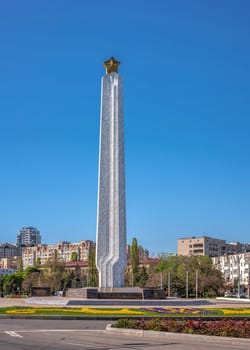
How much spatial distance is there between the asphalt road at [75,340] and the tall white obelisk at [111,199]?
773 inches

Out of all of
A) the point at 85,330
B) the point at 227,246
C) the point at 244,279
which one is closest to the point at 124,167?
the point at 85,330

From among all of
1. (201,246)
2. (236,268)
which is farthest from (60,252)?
(236,268)

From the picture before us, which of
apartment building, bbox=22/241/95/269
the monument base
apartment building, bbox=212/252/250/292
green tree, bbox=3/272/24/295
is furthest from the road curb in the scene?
apartment building, bbox=22/241/95/269

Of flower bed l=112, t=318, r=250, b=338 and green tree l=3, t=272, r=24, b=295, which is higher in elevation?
flower bed l=112, t=318, r=250, b=338

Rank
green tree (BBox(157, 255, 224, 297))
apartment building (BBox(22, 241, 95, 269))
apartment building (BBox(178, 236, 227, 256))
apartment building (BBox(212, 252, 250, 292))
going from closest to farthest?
green tree (BBox(157, 255, 224, 297)) < apartment building (BBox(212, 252, 250, 292)) < apartment building (BBox(178, 236, 227, 256)) < apartment building (BBox(22, 241, 95, 269))

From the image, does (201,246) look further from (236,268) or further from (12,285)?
(12,285)

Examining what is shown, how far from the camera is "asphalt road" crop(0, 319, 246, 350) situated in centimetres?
1279

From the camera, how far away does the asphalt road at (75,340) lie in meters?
12.8

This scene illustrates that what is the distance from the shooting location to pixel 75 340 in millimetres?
14328

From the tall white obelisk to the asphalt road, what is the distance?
19.6 meters

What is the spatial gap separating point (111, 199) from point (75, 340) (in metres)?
25.1

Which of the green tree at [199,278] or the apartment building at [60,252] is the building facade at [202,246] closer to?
the apartment building at [60,252]

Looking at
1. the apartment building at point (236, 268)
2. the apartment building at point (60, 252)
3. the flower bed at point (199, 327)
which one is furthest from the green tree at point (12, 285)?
the flower bed at point (199, 327)

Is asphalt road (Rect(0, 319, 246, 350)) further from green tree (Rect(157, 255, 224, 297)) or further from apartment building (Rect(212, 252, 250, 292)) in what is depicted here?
apartment building (Rect(212, 252, 250, 292))
